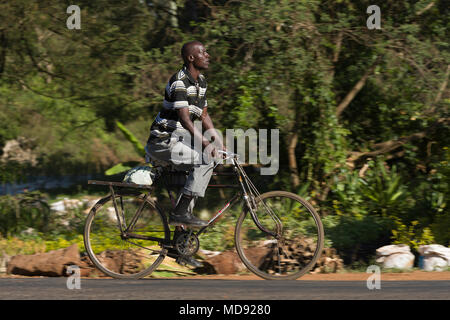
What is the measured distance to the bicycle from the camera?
19.0 ft


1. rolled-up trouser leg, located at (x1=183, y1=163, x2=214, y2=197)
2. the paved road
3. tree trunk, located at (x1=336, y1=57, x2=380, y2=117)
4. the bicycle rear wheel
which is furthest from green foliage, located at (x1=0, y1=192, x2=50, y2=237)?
tree trunk, located at (x1=336, y1=57, x2=380, y2=117)

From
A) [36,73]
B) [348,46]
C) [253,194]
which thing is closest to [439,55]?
[348,46]

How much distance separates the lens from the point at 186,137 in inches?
228

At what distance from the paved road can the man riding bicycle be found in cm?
69

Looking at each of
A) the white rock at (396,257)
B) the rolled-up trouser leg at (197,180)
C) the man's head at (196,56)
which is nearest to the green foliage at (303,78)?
the white rock at (396,257)

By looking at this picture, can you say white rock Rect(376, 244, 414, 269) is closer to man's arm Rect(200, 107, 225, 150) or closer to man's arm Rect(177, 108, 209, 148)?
man's arm Rect(200, 107, 225, 150)

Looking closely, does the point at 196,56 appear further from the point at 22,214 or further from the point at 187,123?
the point at 22,214

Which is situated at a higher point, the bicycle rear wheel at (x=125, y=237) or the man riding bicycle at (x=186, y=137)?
the man riding bicycle at (x=186, y=137)

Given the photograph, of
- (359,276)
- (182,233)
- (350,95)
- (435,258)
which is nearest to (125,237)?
(182,233)

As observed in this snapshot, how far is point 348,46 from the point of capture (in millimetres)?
10078

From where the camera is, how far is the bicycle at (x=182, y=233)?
19.0 feet

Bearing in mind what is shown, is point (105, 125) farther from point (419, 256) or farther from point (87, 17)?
point (419, 256)

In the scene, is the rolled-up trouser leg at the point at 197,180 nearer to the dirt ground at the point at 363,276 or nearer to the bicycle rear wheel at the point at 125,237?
the bicycle rear wheel at the point at 125,237

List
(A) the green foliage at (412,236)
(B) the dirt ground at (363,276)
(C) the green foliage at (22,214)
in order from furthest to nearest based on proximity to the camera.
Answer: (C) the green foliage at (22,214), (A) the green foliage at (412,236), (B) the dirt ground at (363,276)
